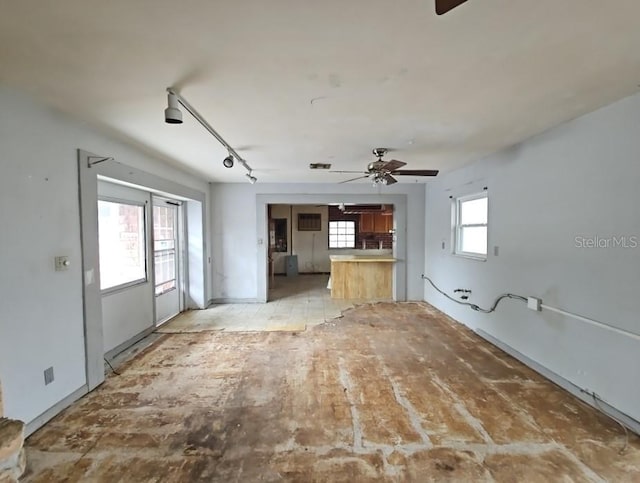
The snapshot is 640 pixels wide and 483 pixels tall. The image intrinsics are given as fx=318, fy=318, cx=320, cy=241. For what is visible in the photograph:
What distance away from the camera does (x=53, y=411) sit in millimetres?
2455

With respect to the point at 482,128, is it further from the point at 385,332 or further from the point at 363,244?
the point at 363,244

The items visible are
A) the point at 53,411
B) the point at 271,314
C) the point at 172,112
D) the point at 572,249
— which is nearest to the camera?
the point at 172,112

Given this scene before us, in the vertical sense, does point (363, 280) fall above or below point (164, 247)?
below

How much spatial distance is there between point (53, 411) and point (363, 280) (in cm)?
540

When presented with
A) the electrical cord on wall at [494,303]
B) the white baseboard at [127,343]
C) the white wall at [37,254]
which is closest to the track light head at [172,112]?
the white wall at [37,254]

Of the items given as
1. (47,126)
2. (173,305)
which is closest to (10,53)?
(47,126)

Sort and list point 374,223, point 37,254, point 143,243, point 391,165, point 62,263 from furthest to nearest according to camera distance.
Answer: point 374,223 → point 143,243 → point 391,165 → point 62,263 → point 37,254

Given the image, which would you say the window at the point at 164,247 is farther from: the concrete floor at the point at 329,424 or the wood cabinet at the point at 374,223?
the wood cabinet at the point at 374,223

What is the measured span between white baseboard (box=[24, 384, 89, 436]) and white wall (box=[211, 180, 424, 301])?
365 cm

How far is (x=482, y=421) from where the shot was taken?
238 cm

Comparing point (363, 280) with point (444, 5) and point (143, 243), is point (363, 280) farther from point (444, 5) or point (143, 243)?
point (444, 5)

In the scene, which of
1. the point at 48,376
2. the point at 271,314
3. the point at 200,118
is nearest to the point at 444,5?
the point at 200,118

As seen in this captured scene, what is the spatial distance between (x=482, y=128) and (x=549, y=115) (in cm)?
52

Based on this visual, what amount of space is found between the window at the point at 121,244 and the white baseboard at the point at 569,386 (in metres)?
4.71
